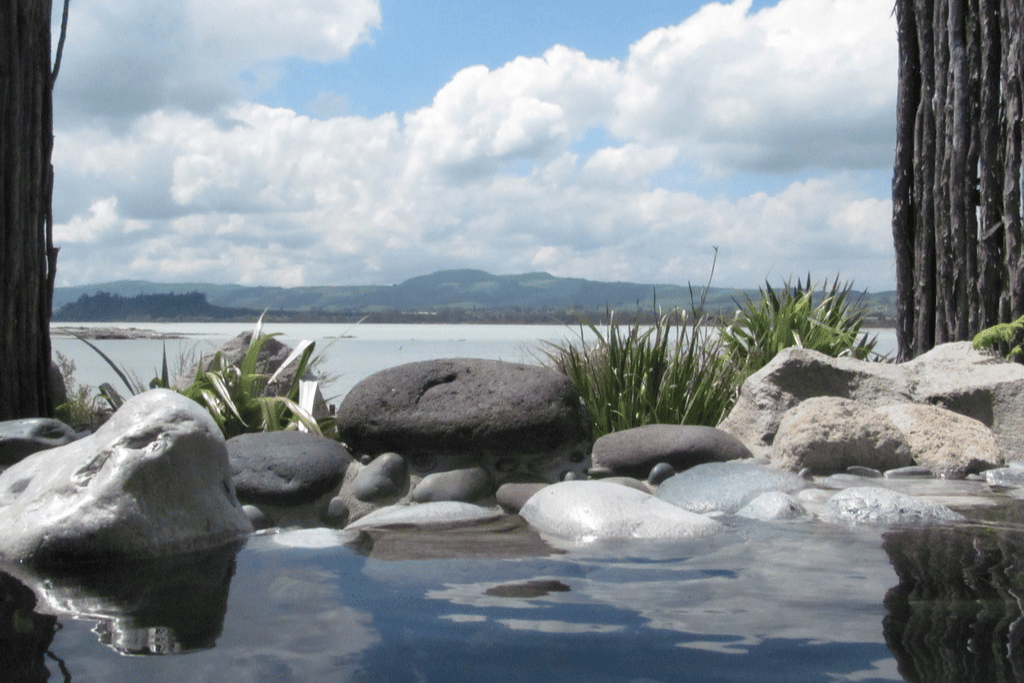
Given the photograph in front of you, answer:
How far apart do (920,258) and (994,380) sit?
1581 millimetres

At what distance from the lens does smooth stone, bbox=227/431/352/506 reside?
4457mm

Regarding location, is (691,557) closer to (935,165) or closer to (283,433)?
(283,433)

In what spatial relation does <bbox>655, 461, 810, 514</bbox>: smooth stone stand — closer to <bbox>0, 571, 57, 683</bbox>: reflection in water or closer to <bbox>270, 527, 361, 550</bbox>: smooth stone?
<bbox>270, 527, 361, 550</bbox>: smooth stone

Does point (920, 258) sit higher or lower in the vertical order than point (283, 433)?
higher

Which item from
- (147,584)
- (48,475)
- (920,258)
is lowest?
(147,584)

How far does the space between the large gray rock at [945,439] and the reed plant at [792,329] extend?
1.93 metres

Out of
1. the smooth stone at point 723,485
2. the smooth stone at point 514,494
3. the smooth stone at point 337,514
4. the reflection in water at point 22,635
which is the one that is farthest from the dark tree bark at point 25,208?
the smooth stone at point 723,485

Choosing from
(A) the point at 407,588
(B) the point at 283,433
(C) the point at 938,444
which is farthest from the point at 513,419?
(C) the point at 938,444

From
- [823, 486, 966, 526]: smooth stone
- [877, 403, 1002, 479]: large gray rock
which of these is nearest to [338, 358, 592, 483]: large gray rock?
[823, 486, 966, 526]: smooth stone

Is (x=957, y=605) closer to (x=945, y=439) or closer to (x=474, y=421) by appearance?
(x=474, y=421)

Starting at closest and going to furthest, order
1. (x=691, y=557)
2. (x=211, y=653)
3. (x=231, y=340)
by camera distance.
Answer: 1. (x=211, y=653)
2. (x=691, y=557)
3. (x=231, y=340)

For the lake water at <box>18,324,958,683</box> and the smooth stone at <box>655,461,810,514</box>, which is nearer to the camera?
the lake water at <box>18,324,958,683</box>

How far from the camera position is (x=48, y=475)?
11.7 ft

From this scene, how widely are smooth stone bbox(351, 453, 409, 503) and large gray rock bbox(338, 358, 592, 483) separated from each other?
133mm
